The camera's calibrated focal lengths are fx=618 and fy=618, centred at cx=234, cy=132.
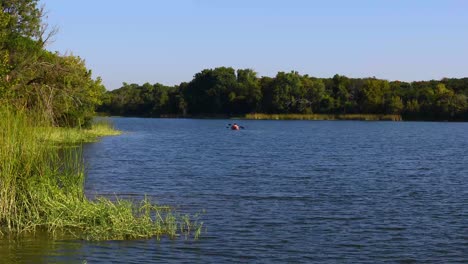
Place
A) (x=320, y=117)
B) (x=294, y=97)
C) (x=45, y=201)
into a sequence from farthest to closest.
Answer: (x=294, y=97) → (x=320, y=117) → (x=45, y=201)

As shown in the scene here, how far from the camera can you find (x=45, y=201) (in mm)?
13617

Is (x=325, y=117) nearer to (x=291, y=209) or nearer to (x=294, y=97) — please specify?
(x=294, y=97)

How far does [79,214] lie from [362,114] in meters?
135

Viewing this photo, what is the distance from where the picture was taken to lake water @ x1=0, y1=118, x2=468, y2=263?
13.0 meters

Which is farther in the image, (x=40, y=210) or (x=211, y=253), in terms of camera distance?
(x=40, y=210)

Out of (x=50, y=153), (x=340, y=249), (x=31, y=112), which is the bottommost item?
(x=340, y=249)

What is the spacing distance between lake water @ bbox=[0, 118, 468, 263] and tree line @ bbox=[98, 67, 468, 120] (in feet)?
326

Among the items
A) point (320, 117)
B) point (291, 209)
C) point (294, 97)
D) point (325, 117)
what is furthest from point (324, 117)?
point (291, 209)

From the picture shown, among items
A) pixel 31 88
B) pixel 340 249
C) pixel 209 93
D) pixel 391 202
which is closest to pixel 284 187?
pixel 391 202

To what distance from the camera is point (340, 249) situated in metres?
13.8

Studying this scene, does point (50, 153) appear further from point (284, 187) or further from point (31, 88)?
point (31, 88)

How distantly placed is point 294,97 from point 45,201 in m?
138

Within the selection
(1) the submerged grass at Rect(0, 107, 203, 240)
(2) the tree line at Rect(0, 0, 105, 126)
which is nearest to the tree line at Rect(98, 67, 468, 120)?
(2) the tree line at Rect(0, 0, 105, 126)

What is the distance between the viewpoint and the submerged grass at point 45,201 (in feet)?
42.6
